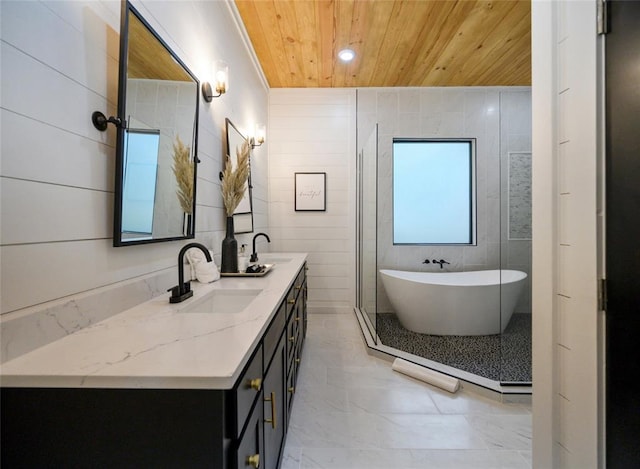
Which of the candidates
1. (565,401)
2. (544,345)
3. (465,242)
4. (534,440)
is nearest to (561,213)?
(544,345)

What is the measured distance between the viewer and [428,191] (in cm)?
381

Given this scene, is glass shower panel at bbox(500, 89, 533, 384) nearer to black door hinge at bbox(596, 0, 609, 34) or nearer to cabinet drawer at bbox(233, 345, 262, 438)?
black door hinge at bbox(596, 0, 609, 34)

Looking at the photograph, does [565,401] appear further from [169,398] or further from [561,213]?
[169,398]

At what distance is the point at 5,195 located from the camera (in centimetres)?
69

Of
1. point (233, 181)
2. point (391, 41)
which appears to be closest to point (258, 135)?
point (233, 181)

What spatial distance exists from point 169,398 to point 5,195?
62cm

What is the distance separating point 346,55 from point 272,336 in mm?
2895

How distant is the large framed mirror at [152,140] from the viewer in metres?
1.06

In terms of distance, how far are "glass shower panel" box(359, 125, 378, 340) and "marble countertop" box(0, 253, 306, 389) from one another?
2.28 metres

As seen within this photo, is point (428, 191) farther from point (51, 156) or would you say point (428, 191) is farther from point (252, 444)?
point (51, 156)

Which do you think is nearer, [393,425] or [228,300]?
[228,300]

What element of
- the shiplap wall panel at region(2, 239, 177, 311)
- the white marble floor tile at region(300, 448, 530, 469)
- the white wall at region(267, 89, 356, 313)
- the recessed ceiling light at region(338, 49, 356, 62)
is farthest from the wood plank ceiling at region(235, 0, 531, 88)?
the white marble floor tile at region(300, 448, 530, 469)

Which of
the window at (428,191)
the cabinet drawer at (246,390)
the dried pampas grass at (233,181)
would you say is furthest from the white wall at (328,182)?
the cabinet drawer at (246,390)

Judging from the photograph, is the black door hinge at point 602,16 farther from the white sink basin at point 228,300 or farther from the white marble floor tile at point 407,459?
the white marble floor tile at point 407,459
